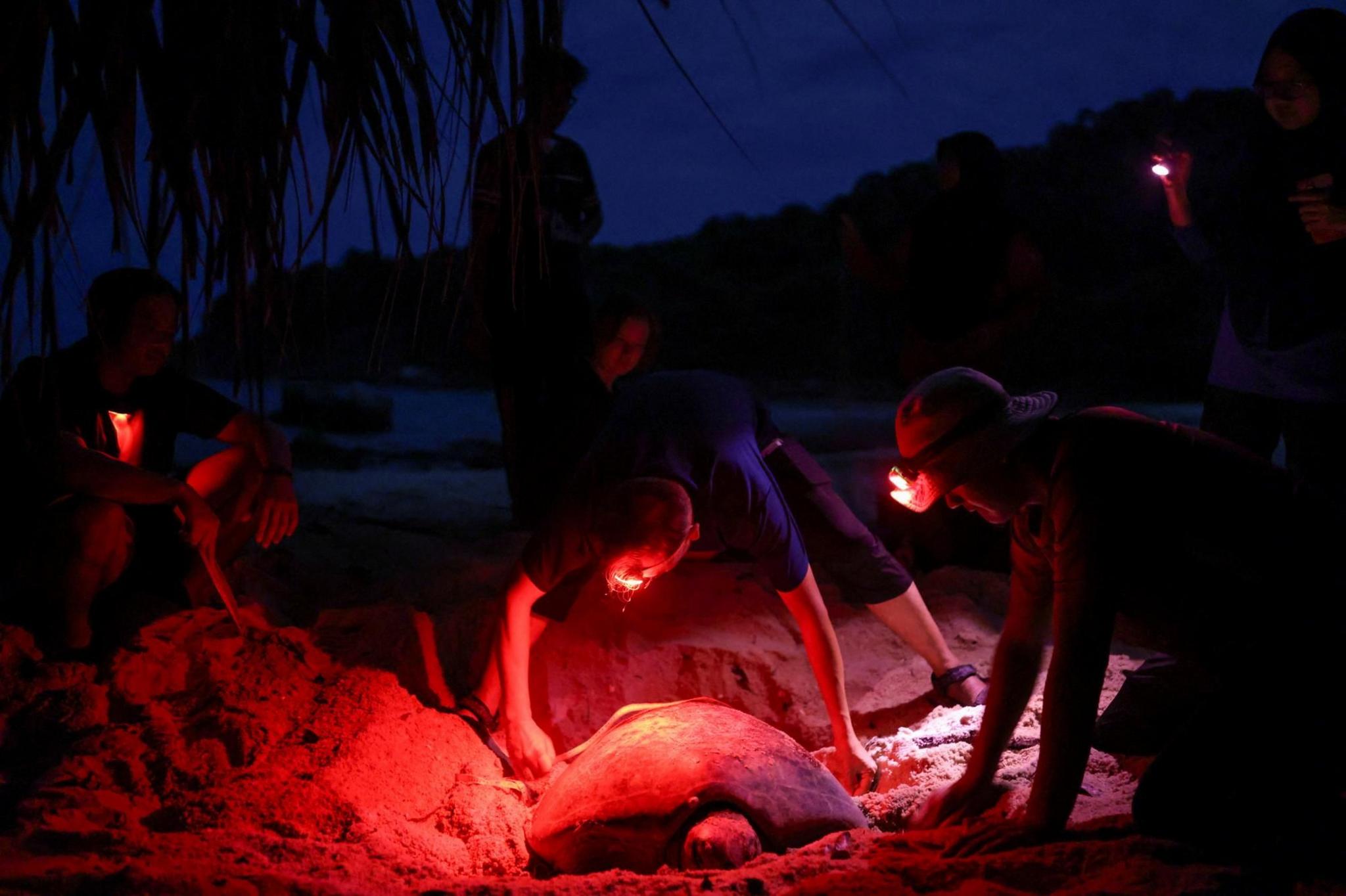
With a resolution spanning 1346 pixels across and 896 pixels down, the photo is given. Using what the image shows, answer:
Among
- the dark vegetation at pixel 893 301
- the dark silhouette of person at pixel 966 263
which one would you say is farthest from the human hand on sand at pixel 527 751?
the dark vegetation at pixel 893 301

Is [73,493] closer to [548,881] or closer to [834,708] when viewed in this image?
[548,881]

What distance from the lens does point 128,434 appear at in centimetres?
310

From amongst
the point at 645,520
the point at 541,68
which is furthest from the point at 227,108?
the point at 645,520

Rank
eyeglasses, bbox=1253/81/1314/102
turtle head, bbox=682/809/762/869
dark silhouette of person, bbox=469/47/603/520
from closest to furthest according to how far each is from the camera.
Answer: turtle head, bbox=682/809/762/869 → eyeglasses, bbox=1253/81/1314/102 → dark silhouette of person, bbox=469/47/603/520

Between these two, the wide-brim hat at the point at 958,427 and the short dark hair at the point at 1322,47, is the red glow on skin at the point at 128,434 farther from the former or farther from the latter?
the short dark hair at the point at 1322,47

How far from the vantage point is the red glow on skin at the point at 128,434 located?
306 centimetres

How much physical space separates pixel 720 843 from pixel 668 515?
32.6 inches

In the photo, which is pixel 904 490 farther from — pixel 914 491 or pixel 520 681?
pixel 520 681

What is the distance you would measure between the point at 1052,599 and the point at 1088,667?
307mm

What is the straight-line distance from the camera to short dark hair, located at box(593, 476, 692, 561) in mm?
2469

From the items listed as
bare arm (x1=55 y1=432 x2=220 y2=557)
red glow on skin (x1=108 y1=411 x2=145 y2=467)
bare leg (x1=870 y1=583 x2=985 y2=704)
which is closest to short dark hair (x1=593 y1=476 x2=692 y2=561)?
bare leg (x1=870 y1=583 x2=985 y2=704)

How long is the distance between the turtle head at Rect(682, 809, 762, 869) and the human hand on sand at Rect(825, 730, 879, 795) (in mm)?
494

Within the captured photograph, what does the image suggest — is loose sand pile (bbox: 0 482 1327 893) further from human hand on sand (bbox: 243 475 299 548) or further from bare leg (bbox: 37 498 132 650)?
human hand on sand (bbox: 243 475 299 548)

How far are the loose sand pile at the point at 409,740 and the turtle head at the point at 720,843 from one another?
2.3 inches
